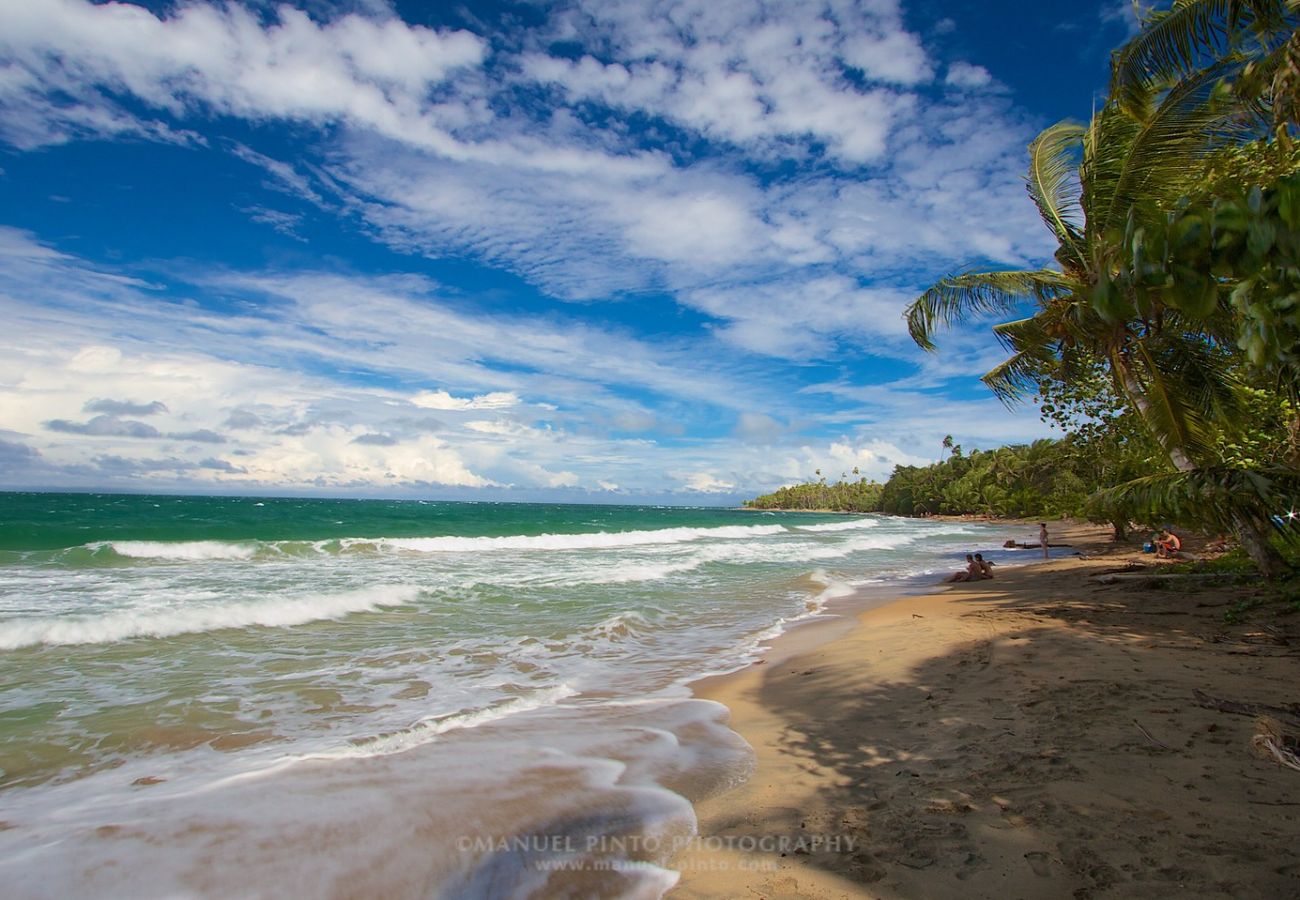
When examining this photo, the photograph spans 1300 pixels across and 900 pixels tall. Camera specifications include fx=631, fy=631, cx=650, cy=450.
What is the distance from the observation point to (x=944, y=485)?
102 meters

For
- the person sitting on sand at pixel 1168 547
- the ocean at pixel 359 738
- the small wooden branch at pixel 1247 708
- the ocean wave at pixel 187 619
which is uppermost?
the person sitting on sand at pixel 1168 547

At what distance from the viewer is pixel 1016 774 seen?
4.02 meters

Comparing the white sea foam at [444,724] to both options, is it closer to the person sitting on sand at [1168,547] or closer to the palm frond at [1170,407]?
the palm frond at [1170,407]

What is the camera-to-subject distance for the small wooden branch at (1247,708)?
4.42m

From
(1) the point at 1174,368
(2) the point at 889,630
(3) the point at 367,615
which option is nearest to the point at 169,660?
(3) the point at 367,615

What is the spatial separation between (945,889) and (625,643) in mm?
7084

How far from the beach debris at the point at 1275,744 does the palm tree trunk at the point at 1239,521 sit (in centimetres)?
494

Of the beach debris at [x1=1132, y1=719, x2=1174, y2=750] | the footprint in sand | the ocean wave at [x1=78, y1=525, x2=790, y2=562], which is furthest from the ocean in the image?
the ocean wave at [x1=78, y1=525, x2=790, y2=562]

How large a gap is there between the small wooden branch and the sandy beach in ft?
0.21

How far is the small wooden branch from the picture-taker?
14.5 ft

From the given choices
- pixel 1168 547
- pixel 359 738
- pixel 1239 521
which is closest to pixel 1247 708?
pixel 1239 521

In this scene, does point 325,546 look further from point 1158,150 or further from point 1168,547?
point 1168,547

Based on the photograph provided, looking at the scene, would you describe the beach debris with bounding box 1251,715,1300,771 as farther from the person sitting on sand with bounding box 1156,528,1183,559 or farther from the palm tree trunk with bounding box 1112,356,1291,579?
the person sitting on sand with bounding box 1156,528,1183,559

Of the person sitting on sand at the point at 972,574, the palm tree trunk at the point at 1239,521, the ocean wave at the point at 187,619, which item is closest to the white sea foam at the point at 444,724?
the ocean wave at the point at 187,619
